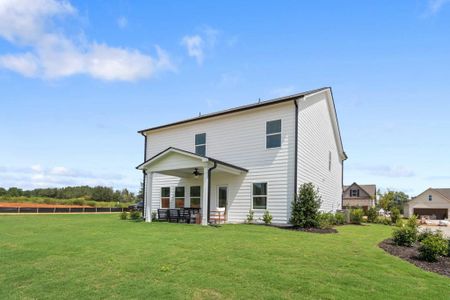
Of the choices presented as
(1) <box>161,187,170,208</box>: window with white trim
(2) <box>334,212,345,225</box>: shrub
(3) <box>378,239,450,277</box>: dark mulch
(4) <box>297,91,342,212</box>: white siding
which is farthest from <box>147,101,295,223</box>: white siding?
(3) <box>378,239,450,277</box>: dark mulch

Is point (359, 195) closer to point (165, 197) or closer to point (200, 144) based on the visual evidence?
point (165, 197)

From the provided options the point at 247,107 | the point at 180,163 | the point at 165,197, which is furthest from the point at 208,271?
the point at 165,197

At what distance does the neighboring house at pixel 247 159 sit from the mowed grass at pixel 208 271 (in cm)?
638

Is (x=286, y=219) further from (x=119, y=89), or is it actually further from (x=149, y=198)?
(x=119, y=89)

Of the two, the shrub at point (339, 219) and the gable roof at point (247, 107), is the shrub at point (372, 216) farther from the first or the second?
the gable roof at point (247, 107)

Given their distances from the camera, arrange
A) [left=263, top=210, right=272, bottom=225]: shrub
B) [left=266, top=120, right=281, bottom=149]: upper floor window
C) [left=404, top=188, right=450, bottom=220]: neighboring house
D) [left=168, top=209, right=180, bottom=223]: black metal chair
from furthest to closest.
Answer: [left=404, top=188, right=450, bottom=220]: neighboring house → [left=168, top=209, right=180, bottom=223]: black metal chair → [left=266, top=120, right=281, bottom=149]: upper floor window → [left=263, top=210, right=272, bottom=225]: shrub

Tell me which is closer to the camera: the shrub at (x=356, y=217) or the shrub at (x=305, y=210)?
the shrub at (x=305, y=210)

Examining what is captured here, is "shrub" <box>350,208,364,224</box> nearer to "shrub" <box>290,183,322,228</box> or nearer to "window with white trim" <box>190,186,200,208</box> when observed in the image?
"shrub" <box>290,183,322,228</box>

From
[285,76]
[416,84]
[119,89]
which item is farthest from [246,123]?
[416,84]

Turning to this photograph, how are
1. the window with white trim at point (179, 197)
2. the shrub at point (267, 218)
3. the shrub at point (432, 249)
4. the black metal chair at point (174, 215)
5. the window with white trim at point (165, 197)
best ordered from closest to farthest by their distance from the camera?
the shrub at point (432, 249), the shrub at point (267, 218), the black metal chair at point (174, 215), the window with white trim at point (179, 197), the window with white trim at point (165, 197)

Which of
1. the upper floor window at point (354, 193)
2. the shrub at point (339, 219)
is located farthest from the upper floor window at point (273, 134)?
the upper floor window at point (354, 193)

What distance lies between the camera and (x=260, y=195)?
59.1ft

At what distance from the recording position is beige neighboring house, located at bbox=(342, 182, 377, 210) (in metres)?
56.6

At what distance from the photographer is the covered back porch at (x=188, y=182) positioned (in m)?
16.4
